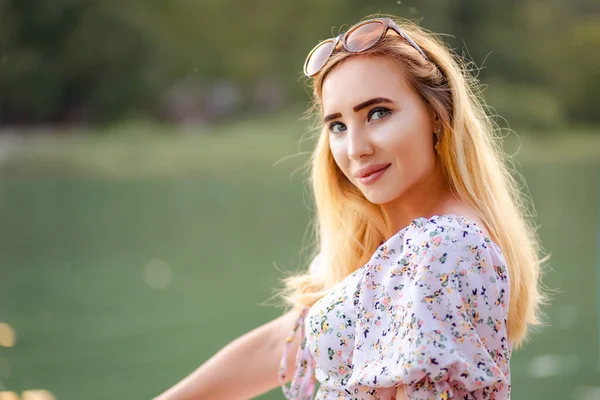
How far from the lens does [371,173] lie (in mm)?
1211

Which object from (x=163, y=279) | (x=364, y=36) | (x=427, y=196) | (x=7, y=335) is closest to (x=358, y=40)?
(x=364, y=36)

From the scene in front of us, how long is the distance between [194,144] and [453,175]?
1172 centimetres

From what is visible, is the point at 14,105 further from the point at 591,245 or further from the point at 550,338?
the point at 550,338

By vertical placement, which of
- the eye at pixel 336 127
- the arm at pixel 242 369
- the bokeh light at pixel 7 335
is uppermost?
the bokeh light at pixel 7 335

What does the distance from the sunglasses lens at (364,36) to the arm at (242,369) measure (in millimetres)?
434

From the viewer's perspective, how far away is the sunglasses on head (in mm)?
1207

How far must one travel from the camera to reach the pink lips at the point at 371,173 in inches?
47.3

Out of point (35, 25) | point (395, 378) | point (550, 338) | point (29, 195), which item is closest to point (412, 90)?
point (395, 378)

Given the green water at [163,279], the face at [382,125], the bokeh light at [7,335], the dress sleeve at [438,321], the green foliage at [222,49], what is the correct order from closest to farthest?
the dress sleeve at [438,321]
the face at [382,125]
the green water at [163,279]
the bokeh light at [7,335]
the green foliage at [222,49]

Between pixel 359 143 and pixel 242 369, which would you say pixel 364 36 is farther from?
pixel 242 369

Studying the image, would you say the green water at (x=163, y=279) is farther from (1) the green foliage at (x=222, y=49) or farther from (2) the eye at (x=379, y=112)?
(1) the green foliage at (x=222, y=49)

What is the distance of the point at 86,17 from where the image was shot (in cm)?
1338

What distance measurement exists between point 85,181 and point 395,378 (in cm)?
1112

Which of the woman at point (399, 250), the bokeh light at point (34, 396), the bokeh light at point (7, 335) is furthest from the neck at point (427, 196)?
the bokeh light at point (7, 335)
